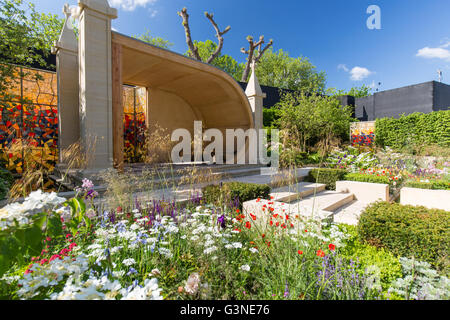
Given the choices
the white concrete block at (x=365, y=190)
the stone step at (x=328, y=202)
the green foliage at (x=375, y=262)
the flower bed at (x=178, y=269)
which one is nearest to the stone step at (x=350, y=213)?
the stone step at (x=328, y=202)

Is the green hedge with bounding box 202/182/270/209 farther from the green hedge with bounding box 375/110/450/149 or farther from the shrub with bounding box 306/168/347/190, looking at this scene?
the green hedge with bounding box 375/110/450/149

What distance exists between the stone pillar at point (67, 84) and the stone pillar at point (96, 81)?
1.11 m

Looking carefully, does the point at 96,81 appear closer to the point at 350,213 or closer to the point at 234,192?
the point at 234,192

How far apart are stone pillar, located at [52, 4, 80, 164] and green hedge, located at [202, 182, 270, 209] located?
3.72 meters

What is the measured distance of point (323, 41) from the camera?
18891 millimetres

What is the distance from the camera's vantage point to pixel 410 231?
2.24 metres

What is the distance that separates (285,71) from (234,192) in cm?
2808

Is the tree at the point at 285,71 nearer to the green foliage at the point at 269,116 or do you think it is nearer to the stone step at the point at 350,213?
the green foliage at the point at 269,116

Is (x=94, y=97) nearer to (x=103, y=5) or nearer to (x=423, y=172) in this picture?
(x=103, y=5)

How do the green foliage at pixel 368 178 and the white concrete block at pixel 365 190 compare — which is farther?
the green foliage at pixel 368 178

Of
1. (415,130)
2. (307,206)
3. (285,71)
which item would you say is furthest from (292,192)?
(285,71)

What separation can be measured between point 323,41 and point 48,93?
67.5ft

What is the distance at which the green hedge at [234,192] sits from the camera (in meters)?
3.46
